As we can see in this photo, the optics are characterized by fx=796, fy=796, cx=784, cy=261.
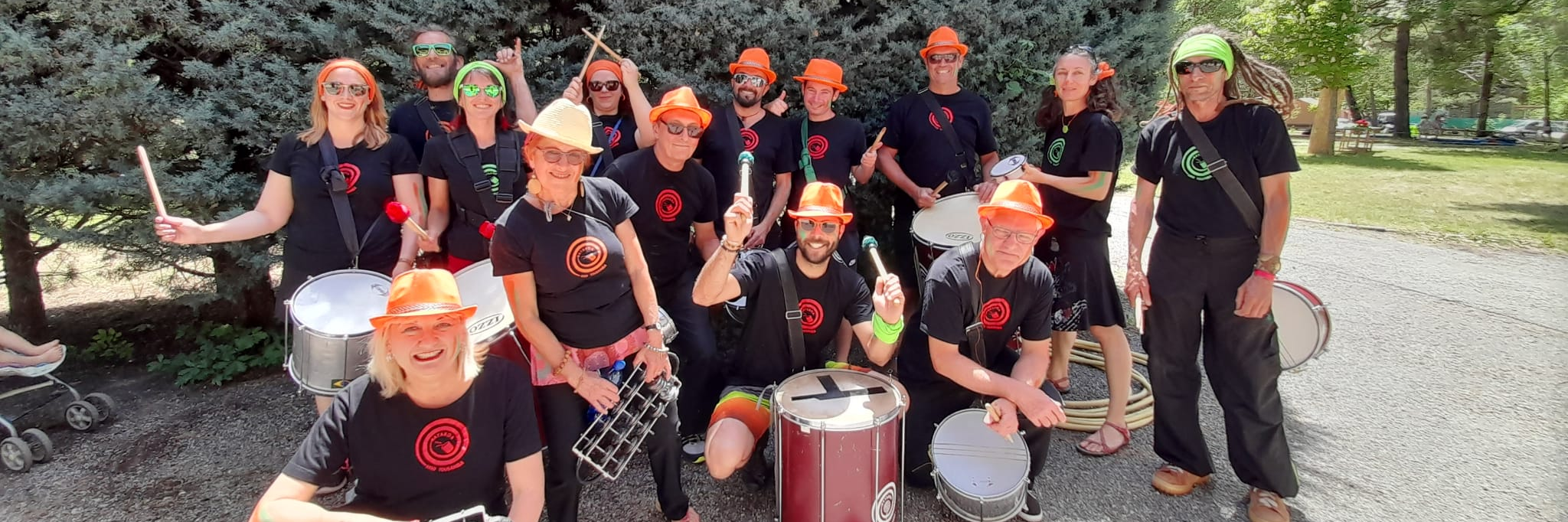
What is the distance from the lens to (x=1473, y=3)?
21.2 metres

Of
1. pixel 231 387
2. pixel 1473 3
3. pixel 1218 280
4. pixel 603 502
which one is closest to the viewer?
pixel 1218 280

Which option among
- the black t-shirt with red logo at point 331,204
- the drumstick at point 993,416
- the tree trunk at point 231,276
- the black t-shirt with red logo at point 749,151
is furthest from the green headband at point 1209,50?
the tree trunk at point 231,276

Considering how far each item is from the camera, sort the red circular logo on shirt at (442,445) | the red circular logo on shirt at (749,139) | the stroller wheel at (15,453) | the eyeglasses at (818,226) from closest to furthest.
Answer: the red circular logo on shirt at (442,445), the eyeglasses at (818,226), the stroller wheel at (15,453), the red circular logo on shirt at (749,139)

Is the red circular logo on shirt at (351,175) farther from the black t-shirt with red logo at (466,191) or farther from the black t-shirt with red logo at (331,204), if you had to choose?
the black t-shirt with red logo at (466,191)

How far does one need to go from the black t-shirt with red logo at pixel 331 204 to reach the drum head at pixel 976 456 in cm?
264

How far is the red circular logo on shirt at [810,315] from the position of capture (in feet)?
11.3

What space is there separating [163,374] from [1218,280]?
6.01 metres

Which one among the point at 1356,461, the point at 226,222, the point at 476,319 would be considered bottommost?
the point at 1356,461

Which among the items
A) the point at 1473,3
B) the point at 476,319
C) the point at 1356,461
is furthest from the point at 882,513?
the point at 1473,3

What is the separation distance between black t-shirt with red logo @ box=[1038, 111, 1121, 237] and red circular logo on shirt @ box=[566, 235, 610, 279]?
239 cm

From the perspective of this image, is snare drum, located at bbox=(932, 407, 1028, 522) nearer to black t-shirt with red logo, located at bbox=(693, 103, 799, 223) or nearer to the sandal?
the sandal

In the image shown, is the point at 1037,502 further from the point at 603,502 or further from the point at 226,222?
the point at 226,222

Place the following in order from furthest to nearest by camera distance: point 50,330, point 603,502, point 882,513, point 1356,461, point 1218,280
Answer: point 50,330, point 1356,461, point 603,502, point 1218,280, point 882,513

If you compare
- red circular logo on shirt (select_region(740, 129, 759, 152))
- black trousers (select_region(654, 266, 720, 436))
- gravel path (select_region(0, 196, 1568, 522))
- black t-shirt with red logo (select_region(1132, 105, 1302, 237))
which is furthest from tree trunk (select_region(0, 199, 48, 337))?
black t-shirt with red logo (select_region(1132, 105, 1302, 237))
